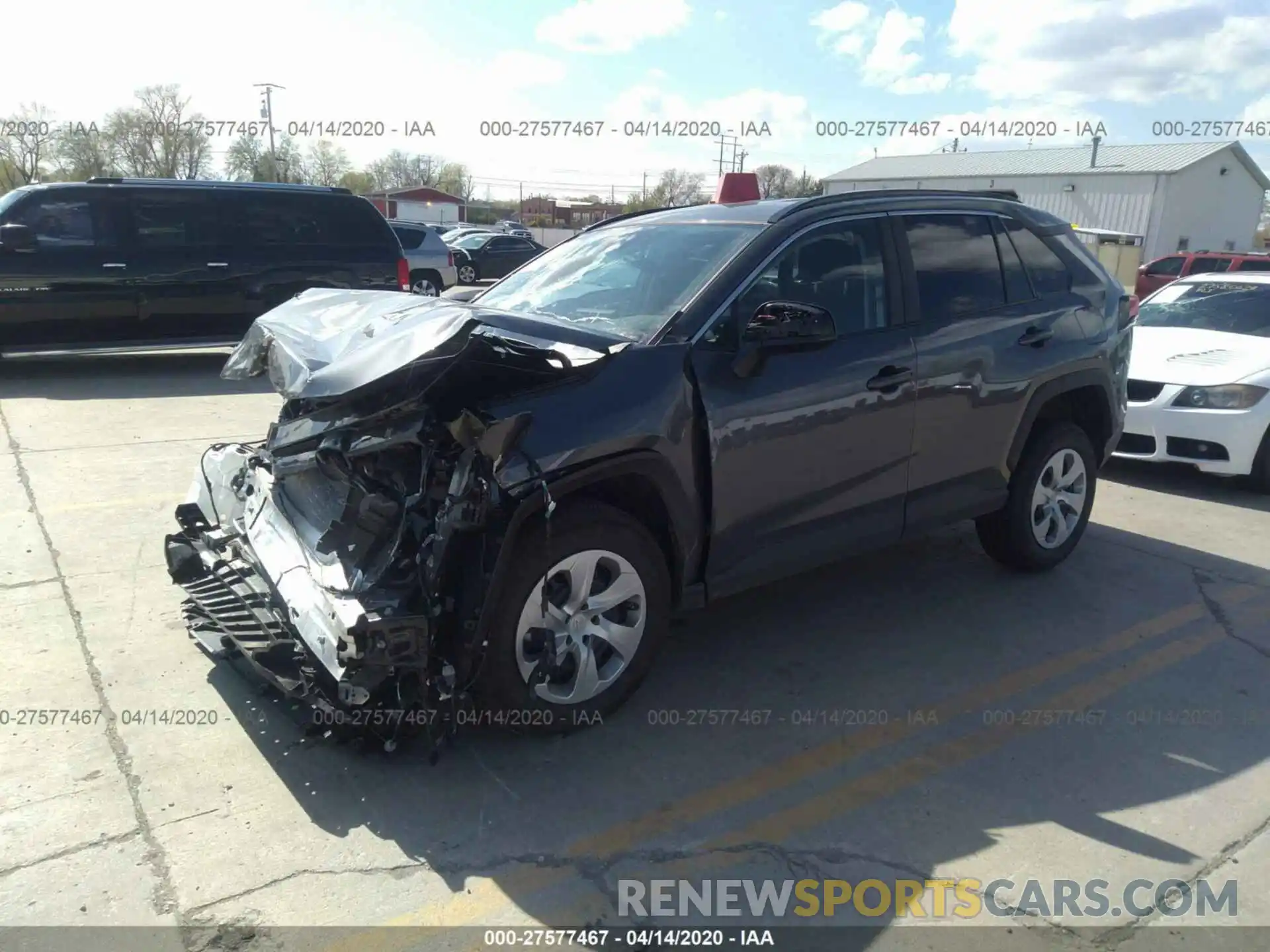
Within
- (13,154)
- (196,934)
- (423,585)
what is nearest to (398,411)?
(423,585)

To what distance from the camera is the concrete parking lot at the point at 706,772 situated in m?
2.78

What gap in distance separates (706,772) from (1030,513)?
2669mm

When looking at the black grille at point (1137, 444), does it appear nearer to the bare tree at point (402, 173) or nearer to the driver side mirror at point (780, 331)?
the driver side mirror at point (780, 331)

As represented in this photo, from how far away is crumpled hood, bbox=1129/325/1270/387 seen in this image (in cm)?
726

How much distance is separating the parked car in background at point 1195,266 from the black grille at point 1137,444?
A: 1418 cm

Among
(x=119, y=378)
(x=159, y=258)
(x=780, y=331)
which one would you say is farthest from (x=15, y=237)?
(x=780, y=331)

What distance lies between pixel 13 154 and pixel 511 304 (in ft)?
209

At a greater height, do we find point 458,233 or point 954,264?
point 458,233

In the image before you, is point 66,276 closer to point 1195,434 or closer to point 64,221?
point 64,221

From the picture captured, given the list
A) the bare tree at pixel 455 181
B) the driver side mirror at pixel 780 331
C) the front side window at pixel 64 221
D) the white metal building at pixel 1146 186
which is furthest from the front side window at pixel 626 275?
the bare tree at pixel 455 181

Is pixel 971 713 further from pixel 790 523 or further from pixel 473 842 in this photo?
pixel 473 842

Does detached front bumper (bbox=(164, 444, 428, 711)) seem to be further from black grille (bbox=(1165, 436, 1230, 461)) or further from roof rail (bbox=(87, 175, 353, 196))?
roof rail (bbox=(87, 175, 353, 196))

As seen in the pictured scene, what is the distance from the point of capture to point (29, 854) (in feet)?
9.36

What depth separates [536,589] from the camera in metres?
3.24
